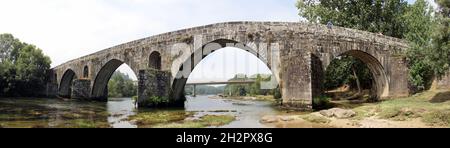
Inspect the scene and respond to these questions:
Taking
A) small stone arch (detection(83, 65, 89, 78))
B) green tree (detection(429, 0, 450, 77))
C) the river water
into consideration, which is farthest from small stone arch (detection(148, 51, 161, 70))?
green tree (detection(429, 0, 450, 77))

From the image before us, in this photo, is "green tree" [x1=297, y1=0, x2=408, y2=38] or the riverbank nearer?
the riverbank

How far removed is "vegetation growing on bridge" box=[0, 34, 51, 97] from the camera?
40.7m

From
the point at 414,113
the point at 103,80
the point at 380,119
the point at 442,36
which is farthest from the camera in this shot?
the point at 103,80

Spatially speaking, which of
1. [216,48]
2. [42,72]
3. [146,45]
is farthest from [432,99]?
[42,72]

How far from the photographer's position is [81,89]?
114ft

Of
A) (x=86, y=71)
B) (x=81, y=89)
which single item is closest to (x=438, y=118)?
(x=81, y=89)

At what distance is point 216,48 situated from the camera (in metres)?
23.4

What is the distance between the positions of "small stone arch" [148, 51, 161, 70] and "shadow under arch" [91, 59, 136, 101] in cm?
775

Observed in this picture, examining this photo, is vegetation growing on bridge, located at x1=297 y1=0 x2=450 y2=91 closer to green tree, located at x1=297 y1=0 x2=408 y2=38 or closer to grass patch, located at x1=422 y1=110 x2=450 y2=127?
green tree, located at x1=297 y1=0 x2=408 y2=38

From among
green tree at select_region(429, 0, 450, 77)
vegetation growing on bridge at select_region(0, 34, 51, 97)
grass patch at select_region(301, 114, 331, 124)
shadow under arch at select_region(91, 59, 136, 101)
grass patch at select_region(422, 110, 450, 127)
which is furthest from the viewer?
vegetation growing on bridge at select_region(0, 34, 51, 97)

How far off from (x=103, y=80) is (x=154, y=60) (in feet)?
42.5

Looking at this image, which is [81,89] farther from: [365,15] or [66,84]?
[365,15]

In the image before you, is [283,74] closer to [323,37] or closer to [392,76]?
[323,37]

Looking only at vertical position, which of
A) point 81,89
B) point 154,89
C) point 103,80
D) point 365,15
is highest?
point 365,15
